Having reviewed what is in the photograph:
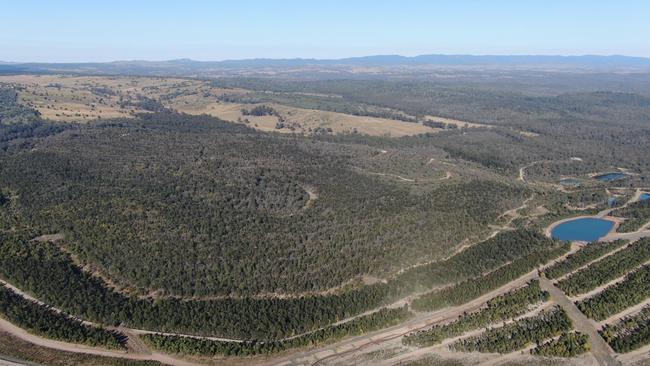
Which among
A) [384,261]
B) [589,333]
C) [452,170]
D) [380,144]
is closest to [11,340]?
[384,261]

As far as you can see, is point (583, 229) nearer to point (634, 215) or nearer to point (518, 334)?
point (634, 215)

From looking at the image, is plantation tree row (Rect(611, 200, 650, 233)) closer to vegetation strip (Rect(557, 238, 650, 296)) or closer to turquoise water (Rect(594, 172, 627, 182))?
vegetation strip (Rect(557, 238, 650, 296))

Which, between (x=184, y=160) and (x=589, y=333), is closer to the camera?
(x=589, y=333)

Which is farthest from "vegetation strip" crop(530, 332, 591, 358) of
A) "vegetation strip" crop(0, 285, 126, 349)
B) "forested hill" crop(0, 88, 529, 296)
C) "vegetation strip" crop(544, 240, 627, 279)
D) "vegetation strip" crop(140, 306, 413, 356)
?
"vegetation strip" crop(0, 285, 126, 349)

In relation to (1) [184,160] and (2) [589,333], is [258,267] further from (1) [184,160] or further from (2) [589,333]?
(1) [184,160]

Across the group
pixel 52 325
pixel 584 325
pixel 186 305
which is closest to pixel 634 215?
pixel 584 325
